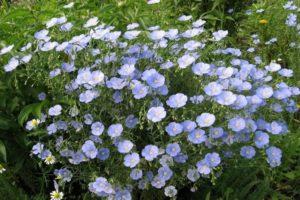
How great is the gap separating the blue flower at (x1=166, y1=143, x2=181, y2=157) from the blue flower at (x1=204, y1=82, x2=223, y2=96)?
1.02 feet

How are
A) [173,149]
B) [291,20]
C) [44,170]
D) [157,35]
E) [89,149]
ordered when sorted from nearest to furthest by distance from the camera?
[173,149] < [89,149] < [157,35] < [44,170] < [291,20]

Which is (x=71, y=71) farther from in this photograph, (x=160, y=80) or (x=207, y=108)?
(x=207, y=108)

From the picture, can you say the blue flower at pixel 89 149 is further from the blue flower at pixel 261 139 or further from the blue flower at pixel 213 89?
the blue flower at pixel 261 139

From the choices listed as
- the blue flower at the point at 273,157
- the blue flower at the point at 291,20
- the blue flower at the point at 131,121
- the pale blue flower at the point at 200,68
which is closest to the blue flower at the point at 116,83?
the blue flower at the point at 131,121

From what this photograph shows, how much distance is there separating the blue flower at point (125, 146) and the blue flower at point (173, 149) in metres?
0.18

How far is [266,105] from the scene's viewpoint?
267cm

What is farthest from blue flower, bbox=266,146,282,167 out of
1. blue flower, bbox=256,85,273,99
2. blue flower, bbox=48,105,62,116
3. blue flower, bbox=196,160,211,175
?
blue flower, bbox=48,105,62,116

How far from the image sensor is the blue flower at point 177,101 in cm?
238

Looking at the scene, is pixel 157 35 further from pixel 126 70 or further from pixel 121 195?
pixel 121 195

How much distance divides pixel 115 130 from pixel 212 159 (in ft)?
1.59

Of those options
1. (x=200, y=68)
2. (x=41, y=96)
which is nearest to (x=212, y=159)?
(x=200, y=68)

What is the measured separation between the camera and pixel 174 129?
233 cm

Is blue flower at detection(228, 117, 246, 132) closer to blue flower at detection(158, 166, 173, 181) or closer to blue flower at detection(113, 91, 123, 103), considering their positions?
blue flower at detection(158, 166, 173, 181)

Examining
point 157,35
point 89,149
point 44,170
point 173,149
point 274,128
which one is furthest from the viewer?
point 44,170
